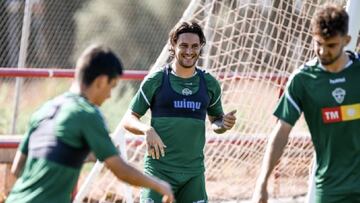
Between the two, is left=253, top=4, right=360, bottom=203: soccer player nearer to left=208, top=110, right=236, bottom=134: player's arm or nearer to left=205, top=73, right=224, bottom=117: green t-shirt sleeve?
left=208, top=110, right=236, bottom=134: player's arm

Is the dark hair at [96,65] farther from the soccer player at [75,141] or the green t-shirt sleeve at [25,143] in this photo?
the green t-shirt sleeve at [25,143]

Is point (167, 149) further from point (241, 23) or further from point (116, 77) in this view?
point (241, 23)

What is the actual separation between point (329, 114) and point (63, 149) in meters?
1.54

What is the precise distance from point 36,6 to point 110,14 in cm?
186

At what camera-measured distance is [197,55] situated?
7363 mm

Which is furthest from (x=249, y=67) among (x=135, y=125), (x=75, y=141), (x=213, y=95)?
(x=75, y=141)

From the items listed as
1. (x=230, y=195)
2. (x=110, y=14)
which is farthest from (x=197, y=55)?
(x=110, y=14)

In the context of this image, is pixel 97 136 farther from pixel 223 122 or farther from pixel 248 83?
pixel 248 83

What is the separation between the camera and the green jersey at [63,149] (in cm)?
530

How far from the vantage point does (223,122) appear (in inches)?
285

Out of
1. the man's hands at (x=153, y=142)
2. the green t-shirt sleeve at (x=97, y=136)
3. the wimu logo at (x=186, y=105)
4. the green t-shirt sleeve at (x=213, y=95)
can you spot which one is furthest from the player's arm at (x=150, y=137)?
the green t-shirt sleeve at (x=97, y=136)

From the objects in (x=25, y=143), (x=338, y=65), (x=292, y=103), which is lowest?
(x=25, y=143)

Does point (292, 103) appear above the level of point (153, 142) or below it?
above

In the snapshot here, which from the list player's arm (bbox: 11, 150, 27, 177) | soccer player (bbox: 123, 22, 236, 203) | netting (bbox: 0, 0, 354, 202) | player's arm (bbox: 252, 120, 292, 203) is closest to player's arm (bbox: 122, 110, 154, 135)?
soccer player (bbox: 123, 22, 236, 203)
